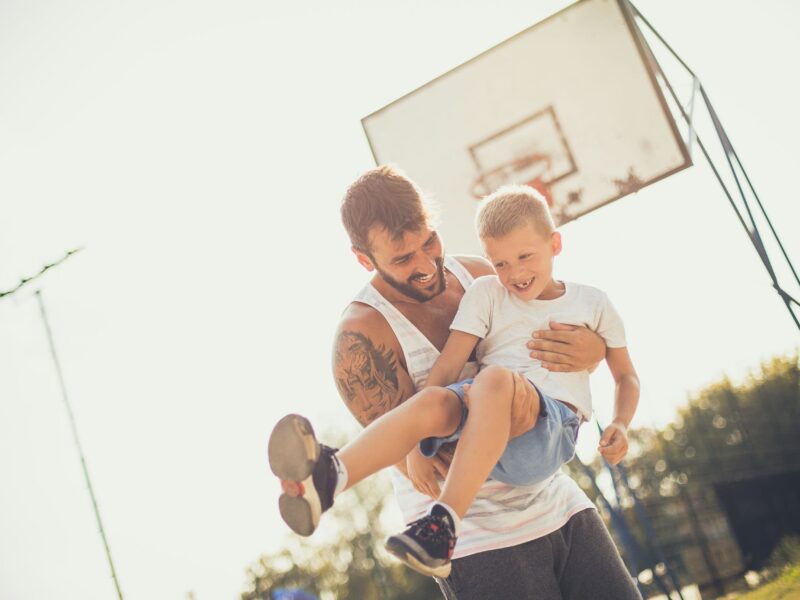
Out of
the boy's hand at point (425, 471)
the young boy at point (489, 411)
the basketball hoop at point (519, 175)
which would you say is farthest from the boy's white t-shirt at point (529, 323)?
the basketball hoop at point (519, 175)

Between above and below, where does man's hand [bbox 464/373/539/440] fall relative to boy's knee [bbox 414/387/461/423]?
below

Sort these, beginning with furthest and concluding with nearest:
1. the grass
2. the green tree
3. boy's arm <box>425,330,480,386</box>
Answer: the green tree
the grass
boy's arm <box>425,330,480,386</box>

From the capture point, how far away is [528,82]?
5586 millimetres

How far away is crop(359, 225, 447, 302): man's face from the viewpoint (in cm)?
248

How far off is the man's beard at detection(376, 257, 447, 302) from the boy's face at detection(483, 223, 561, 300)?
0.22m

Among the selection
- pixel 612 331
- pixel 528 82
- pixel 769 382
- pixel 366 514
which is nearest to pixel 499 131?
pixel 528 82

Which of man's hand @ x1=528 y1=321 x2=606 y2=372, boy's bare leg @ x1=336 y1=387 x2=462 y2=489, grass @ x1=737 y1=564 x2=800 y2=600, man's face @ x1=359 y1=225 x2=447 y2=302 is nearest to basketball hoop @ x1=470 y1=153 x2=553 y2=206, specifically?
man's face @ x1=359 y1=225 x2=447 y2=302

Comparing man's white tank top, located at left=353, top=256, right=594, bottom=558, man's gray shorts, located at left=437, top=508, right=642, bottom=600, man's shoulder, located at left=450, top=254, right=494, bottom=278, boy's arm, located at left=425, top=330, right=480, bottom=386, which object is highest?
man's shoulder, located at left=450, top=254, right=494, bottom=278

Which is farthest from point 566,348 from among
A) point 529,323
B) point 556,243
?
point 556,243

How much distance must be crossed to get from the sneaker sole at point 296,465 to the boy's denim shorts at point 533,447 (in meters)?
0.43

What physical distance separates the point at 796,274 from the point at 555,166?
5.76ft

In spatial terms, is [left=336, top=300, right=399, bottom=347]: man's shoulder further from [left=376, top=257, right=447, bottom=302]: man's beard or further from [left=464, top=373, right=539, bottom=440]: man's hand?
[left=464, top=373, right=539, bottom=440]: man's hand

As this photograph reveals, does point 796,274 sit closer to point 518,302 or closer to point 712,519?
point 518,302

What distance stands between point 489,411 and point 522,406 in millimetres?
140
